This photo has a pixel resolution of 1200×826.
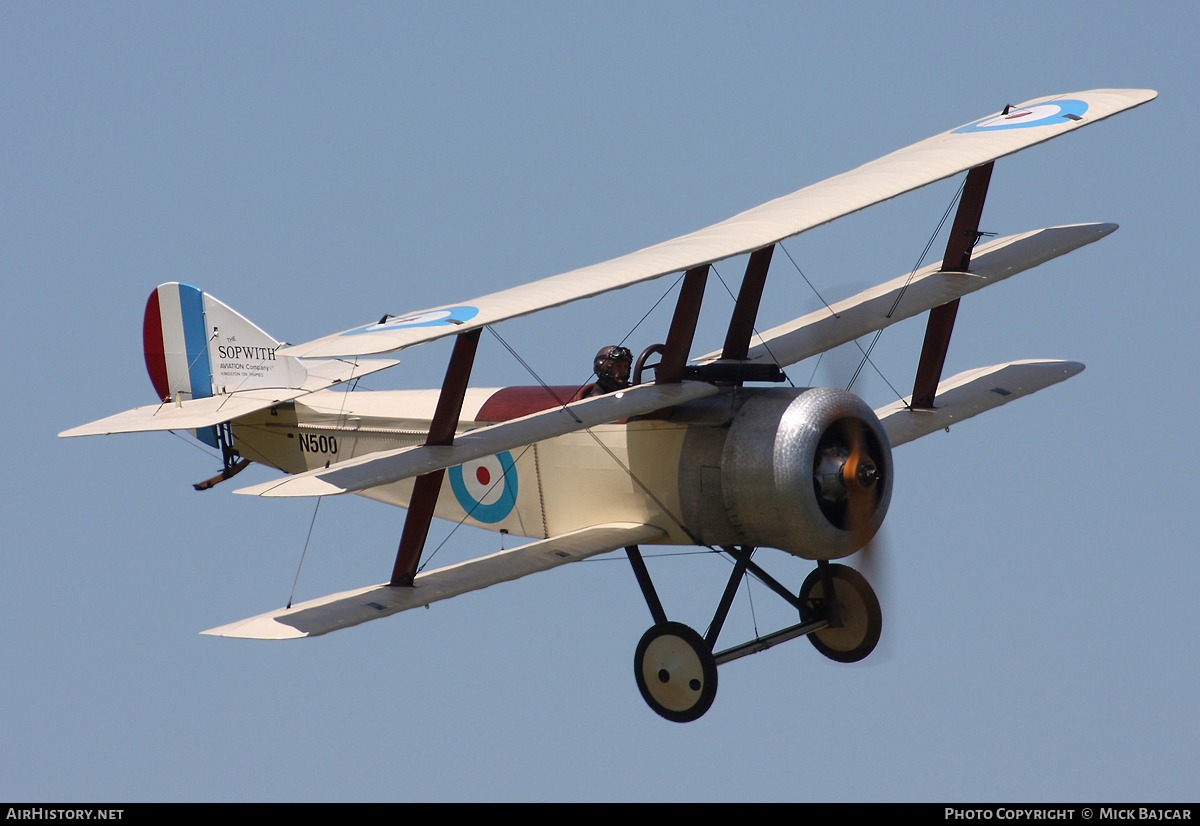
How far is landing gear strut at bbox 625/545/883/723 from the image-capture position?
11.4m

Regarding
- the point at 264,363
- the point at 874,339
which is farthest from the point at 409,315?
the point at 264,363

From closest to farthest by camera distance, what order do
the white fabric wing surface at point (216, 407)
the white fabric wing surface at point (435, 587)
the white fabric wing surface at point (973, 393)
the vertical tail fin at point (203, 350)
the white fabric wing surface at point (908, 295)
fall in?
1. the white fabric wing surface at point (435, 587)
2. the white fabric wing surface at point (908, 295)
3. the white fabric wing surface at point (973, 393)
4. the white fabric wing surface at point (216, 407)
5. the vertical tail fin at point (203, 350)

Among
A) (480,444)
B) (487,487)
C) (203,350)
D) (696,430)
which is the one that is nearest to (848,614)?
(696,430)

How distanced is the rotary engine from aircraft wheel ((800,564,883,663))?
119 cm

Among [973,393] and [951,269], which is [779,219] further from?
[973,393]

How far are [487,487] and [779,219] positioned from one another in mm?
3433

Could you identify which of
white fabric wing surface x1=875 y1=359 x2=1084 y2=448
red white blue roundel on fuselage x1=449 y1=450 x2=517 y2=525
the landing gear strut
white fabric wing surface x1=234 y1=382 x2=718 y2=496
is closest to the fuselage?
red white blue roundel on fuselage x1=449 y1=450 x2=517 y2=525

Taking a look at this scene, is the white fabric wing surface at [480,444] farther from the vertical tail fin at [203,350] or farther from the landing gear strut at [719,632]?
the vertical tail fin at [203,350]

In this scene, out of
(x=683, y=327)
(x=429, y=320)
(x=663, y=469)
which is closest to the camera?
(x=429, y=320)

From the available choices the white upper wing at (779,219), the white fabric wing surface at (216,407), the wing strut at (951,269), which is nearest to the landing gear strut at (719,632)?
the wing strut at (951,269)

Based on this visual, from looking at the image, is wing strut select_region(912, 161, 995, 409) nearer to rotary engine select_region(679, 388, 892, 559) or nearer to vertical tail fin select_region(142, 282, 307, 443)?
rotary engine select_region(679, 388, 892, 559)

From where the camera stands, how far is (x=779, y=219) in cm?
1093

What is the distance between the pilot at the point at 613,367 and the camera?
39.3ft

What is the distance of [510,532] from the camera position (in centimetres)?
1272
